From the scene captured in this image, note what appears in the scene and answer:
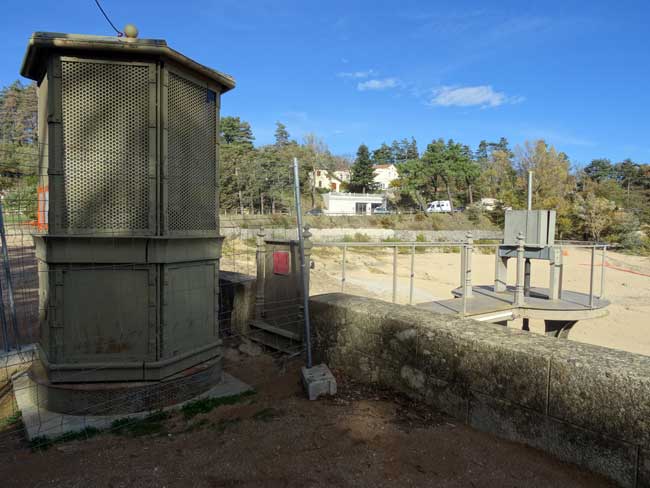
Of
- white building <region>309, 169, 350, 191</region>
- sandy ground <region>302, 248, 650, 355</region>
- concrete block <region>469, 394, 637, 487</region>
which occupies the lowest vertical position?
sandy ground <region>302, 248, 650, 355</region>

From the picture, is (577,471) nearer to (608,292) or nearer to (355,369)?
(355,369)

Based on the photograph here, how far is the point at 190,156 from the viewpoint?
4.65m

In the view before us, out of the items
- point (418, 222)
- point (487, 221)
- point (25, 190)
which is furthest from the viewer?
point (487, 221)

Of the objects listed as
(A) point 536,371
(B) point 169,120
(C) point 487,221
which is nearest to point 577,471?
(A) point 536,371

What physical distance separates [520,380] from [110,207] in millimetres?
3956

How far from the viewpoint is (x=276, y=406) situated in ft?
12.1

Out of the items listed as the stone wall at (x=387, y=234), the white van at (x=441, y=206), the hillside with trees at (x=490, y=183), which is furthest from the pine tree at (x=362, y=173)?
the stone wall at (x=387, y=234)

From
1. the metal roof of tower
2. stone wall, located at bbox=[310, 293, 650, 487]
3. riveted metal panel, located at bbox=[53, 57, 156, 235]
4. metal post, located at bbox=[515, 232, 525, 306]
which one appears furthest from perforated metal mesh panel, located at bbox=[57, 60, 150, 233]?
metal post, located at bbox=[515, 232, 525, 306]

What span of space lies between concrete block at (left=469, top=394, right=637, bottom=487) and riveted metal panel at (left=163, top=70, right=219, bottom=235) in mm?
3362

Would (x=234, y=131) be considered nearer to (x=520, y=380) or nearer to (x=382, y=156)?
(x=382, y=156)

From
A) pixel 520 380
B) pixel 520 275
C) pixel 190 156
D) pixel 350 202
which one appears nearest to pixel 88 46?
pixel 190 156

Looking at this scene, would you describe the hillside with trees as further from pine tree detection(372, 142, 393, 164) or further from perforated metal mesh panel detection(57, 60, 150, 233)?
pine tree detection(372, 142, 393, 164)

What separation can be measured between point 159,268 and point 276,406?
184cm

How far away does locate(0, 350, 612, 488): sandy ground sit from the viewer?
2.48 m
